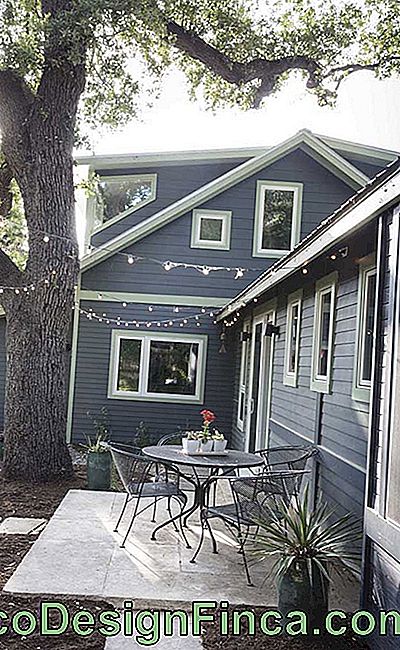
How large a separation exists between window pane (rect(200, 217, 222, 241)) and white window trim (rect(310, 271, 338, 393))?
5570 millimetres

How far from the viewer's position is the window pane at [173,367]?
471 inches

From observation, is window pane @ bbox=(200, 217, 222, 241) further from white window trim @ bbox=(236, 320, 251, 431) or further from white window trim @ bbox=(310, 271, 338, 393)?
white window trim @ bbox=(310, 271, 338, 393)

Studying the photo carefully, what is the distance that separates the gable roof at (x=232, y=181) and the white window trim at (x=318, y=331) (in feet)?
18.1

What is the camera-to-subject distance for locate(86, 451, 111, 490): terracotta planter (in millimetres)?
7637

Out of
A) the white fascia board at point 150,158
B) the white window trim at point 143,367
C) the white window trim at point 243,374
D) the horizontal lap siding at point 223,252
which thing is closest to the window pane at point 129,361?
the white window trim at point 143,367

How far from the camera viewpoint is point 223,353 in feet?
39.7

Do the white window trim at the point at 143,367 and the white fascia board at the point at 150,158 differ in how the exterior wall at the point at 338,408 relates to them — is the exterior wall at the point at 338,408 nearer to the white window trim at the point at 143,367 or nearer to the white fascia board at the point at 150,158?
the white window trim at the point at 143,367

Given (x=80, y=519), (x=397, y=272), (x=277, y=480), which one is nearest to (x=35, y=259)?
(x=80, y=519)

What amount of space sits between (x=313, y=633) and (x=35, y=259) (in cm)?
560

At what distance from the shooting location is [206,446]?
20.2ft

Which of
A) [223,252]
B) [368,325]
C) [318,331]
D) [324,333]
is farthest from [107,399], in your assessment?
[368,325]

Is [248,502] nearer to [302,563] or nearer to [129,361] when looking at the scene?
[302,563]

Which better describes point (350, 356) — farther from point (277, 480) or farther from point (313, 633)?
point (313, 633)

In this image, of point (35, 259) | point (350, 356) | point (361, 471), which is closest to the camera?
point (361, 471)
